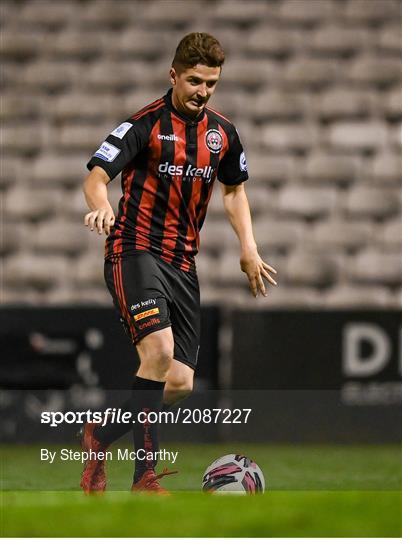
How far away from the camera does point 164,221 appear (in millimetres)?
4453

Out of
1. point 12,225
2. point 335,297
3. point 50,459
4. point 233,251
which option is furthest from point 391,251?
point 50,459

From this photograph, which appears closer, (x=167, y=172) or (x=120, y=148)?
(x=120, y=148)

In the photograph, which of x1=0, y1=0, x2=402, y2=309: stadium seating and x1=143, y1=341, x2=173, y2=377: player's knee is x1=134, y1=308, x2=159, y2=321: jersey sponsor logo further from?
x1=0, y1=0, x2=402, y2=309: stadium seating

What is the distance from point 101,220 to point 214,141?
69 centimetres

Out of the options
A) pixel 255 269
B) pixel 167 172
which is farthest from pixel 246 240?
pixel 167 172

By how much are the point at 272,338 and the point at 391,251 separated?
1539 mm

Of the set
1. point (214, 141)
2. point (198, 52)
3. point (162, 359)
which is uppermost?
point (198, 52)

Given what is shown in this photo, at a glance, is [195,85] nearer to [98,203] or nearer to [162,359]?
[98,203]

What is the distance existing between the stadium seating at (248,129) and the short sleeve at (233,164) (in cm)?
416

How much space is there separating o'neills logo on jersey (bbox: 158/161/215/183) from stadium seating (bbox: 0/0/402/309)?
438 cm

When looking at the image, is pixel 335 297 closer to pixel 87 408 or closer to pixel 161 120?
pixel 87 408

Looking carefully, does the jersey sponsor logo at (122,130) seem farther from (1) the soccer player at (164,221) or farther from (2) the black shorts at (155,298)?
(2) the black shorts at (155,298)

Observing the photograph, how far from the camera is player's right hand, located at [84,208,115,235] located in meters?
3.89

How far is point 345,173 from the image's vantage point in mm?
8969
